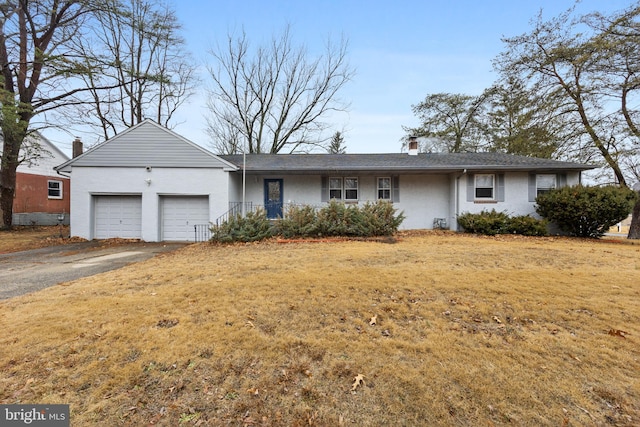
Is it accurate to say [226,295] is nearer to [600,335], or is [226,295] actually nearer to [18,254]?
[600,335]

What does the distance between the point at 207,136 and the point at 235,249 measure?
19348 mm

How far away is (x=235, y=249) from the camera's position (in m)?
8.45

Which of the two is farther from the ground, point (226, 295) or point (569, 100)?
point (569, 100)

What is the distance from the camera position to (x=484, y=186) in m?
12.5

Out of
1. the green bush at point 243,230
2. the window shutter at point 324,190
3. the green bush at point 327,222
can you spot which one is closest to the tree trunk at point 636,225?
Result: the green bush at point 327,222

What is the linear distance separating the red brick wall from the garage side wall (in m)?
11.4

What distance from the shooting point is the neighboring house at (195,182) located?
11.8 meters

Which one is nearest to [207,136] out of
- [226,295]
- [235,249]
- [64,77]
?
[64,77]

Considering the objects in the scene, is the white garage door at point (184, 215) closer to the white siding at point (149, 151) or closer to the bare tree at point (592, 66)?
the white siding at point (149, 151)

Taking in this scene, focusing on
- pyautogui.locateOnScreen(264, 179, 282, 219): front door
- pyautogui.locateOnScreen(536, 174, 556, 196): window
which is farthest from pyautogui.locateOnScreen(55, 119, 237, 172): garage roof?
pyautogui.locateOnScreen(536, 174, 556, 196): window

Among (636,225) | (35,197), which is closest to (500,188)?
(636,225)

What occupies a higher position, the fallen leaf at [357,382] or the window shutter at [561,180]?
the window shutter at [561,180]

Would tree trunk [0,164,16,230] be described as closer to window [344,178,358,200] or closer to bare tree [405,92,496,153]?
window [344,178,358,200]

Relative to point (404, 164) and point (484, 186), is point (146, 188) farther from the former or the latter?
point (484, 186)
